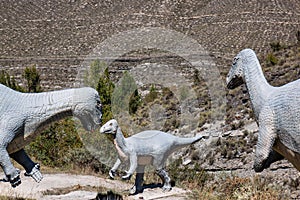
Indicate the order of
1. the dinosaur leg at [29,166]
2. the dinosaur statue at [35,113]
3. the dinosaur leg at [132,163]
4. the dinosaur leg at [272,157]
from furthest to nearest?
the dinosaur leg at [132,163]
the dinosaur leg at [29,166]
the dinosaur statue at [35,113]
the dinosaur leg at [272,157]

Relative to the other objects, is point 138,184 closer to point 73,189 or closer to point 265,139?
point 73,189

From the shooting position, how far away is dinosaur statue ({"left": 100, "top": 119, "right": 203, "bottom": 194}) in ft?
27.5

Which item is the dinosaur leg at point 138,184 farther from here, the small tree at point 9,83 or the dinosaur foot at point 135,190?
the small tree at point 9,83

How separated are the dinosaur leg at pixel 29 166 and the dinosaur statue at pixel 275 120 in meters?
3.06

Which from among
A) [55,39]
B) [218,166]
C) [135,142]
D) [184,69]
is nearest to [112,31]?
[55,39]

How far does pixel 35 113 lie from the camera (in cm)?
690

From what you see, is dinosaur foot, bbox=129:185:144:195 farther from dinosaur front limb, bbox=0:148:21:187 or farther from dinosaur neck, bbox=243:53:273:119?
dinosaur neck, bbox=243:53:273:119

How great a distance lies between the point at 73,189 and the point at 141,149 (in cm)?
153

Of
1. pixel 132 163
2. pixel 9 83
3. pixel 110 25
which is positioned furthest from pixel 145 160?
pixel 110 25

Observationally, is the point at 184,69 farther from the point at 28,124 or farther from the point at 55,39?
the point at 28,124

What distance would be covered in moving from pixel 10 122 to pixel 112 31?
48.9 m

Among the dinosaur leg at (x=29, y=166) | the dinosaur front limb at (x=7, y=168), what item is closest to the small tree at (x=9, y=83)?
the dinosaur leg at (x=29, y=166)

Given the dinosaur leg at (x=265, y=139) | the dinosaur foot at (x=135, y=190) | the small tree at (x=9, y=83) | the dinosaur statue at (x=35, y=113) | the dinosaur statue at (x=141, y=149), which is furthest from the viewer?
the small tree at (x=9, y=83)

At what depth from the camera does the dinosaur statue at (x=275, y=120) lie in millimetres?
5301
